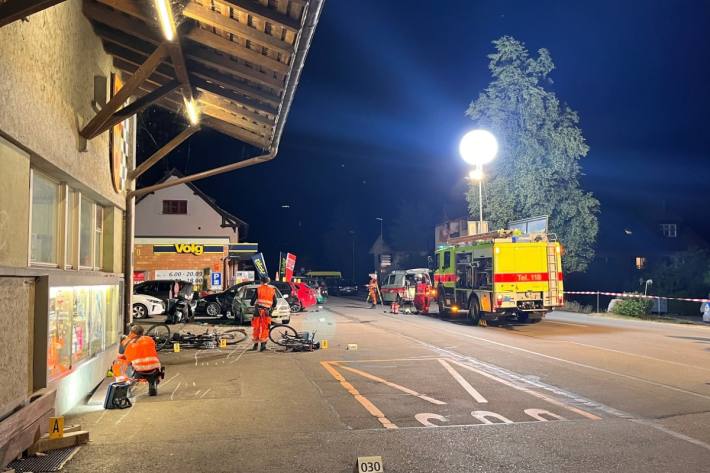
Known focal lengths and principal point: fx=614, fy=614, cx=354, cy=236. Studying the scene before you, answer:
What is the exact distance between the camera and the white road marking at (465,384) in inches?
351

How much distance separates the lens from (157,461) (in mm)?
5953

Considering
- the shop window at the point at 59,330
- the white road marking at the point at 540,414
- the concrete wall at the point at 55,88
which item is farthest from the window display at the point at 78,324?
the white road marking at the point at 540,414

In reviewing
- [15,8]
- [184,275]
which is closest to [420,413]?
[15,8]

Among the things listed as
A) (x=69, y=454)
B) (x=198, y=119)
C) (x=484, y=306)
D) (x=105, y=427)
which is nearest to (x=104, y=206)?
(x=198, y=119)

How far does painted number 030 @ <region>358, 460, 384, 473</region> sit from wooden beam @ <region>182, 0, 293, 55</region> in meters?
5.27

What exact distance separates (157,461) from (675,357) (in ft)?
36.8

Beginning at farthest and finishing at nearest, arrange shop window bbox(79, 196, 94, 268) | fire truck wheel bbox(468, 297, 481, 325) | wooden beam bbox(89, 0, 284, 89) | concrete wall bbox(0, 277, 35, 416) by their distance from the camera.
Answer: fire truck wheel bbox(468, 297, 481, 325)
shop window bbox(79, 196, 94, 268)
wooden beam bbox(89, 0, 284, 89)
concrete wall bbox(0, 277, 35, 416)

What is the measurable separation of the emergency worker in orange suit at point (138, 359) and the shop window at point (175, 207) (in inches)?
1427

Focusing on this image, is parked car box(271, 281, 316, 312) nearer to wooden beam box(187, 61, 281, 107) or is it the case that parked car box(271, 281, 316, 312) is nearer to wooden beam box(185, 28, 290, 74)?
wooden beam box(187, 61, 281, 107)

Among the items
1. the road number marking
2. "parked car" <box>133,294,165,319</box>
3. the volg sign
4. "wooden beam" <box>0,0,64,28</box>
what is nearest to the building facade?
"wooden beam" <box>0,0,64,28</box>

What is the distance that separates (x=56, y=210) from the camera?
8.33m

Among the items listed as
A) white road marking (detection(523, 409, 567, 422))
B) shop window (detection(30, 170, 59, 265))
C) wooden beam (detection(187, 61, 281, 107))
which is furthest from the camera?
wooden beam (detection(187, 61, 281, 107))

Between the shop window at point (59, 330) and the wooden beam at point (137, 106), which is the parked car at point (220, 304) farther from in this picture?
the shop window at point (59, 330)

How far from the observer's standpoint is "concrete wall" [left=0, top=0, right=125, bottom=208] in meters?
5.96
